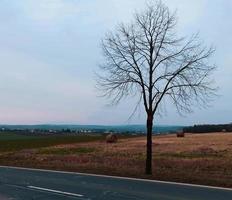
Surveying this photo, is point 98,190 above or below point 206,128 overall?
below

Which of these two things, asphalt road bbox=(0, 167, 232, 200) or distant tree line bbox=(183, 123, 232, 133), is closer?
asphalt road bbox=(0, 167, 232, 200)

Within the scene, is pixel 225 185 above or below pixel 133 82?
below

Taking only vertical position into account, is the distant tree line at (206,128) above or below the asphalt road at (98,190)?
above

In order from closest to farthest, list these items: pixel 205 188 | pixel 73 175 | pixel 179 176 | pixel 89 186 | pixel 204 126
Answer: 1. pixel 205 188
2. pixel 89 186
3. pixel 179 176
4. pixel 73 175
5. pixel 204 126

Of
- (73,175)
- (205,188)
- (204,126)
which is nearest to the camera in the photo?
(205,188)

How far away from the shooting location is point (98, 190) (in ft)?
53.5

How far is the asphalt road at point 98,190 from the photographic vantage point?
577 inches

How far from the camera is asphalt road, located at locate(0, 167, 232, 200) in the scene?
14.7 metres

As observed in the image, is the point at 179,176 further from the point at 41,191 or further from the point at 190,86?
the point at 41,191

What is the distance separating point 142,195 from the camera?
1488 centimetres

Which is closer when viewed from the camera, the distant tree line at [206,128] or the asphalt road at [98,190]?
the asphalt road at [98,190]

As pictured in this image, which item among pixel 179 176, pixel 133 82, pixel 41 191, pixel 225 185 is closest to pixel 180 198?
pixel 225 185

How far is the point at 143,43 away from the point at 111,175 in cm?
527

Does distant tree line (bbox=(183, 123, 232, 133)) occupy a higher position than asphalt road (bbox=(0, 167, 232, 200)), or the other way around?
distant tree line (bbox=(183, 123, 232, 133))
